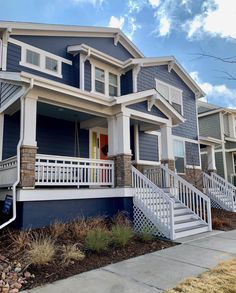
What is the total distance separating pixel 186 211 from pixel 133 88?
621 cm

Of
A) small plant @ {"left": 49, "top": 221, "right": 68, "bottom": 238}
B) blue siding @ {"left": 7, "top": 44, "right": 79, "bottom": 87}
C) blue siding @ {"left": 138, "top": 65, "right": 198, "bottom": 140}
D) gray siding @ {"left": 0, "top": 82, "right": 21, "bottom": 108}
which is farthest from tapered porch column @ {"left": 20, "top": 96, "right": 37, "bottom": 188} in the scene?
blue siding @ {"left": 138, "top": 65, "right": 198, "bottom": 140}

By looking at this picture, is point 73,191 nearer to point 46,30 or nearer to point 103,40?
point 46,30

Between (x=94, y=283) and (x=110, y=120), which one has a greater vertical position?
(x=110, y=120)

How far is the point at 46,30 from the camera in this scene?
11023 mm

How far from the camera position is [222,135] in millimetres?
20781

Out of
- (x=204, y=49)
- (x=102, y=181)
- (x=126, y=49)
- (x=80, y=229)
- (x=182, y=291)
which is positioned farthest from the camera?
(x=126, y=49)

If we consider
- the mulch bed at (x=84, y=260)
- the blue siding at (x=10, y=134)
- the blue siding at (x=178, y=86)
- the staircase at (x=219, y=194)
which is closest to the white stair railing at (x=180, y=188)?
the mulch bed at (x=84, y=260)

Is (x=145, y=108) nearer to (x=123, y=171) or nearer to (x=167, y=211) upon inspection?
(x=123, y=171)

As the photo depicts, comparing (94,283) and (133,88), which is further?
(133,88)

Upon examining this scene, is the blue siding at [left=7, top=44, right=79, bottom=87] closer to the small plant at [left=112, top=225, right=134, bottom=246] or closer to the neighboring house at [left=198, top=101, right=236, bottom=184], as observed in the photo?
the small plant at [left=112, top=225, right=134, bottom=246]

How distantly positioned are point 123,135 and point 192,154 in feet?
25.2

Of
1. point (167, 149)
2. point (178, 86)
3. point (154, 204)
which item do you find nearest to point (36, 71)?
point (167, 149)

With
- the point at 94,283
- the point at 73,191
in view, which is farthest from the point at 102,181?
the point at 94,283

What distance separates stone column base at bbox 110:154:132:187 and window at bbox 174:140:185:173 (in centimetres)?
616
